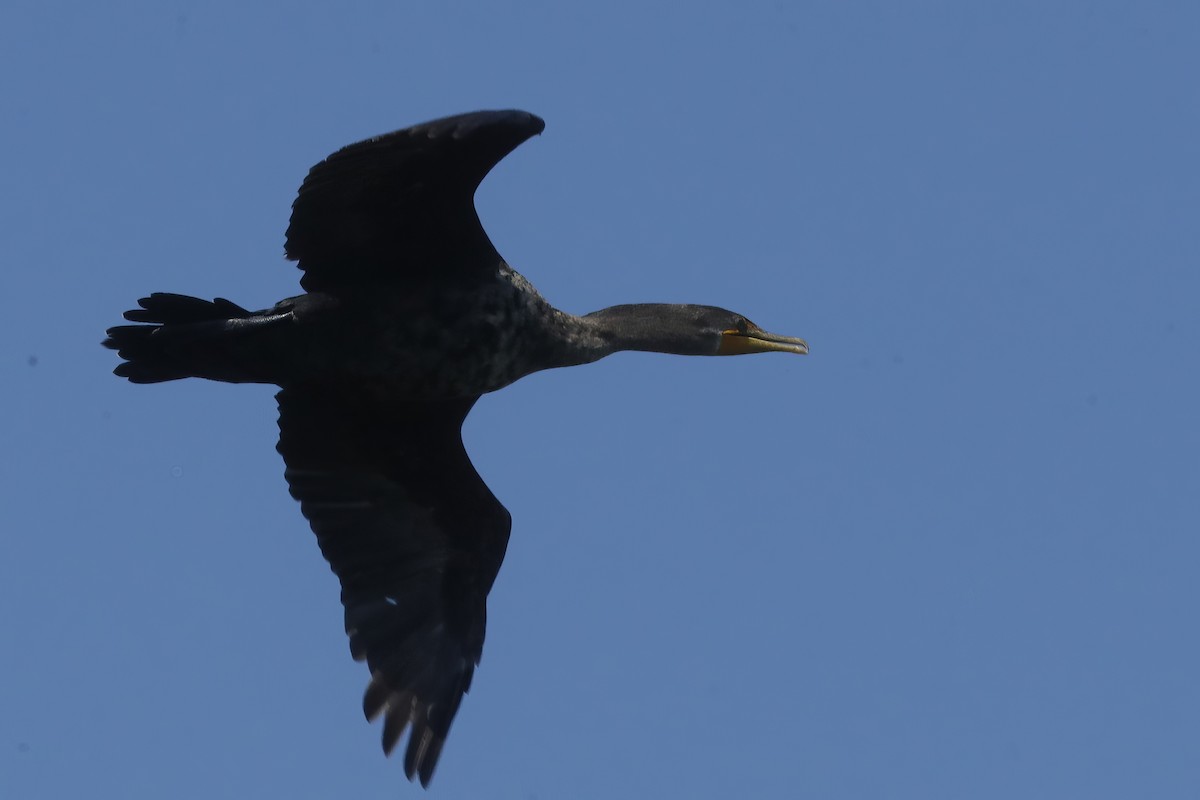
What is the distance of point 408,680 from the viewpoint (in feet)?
30.6

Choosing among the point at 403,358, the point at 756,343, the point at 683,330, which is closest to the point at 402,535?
the point at 403,358

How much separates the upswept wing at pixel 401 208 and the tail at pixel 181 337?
42 centimetres

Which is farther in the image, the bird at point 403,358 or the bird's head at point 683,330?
the bird's head at point 683,330

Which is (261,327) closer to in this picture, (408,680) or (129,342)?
(129,342)

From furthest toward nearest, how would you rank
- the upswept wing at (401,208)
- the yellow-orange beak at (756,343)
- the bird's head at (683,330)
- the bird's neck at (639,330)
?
the yellow-orange beak at (756,343) → the bird's head at (683,330) → the bird's neck at (639,330) → the upswept wing at (401,208)

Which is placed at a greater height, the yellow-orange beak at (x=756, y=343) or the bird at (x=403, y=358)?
the yellow-orange beak at (x=756, y=343)

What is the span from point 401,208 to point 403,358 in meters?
0.75

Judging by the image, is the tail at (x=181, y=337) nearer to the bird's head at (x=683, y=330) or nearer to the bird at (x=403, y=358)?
the bird at (x=403, y=358)

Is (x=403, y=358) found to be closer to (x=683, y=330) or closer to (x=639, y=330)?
(x=639, y=330)

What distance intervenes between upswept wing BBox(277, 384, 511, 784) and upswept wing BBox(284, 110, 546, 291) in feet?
2.14

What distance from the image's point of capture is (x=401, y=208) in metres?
8.77

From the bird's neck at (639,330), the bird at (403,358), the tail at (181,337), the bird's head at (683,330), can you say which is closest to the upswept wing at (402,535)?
the bird at (403,358)

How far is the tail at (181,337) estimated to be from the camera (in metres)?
8.88

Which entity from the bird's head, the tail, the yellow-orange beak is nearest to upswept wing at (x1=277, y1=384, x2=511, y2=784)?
the tail
